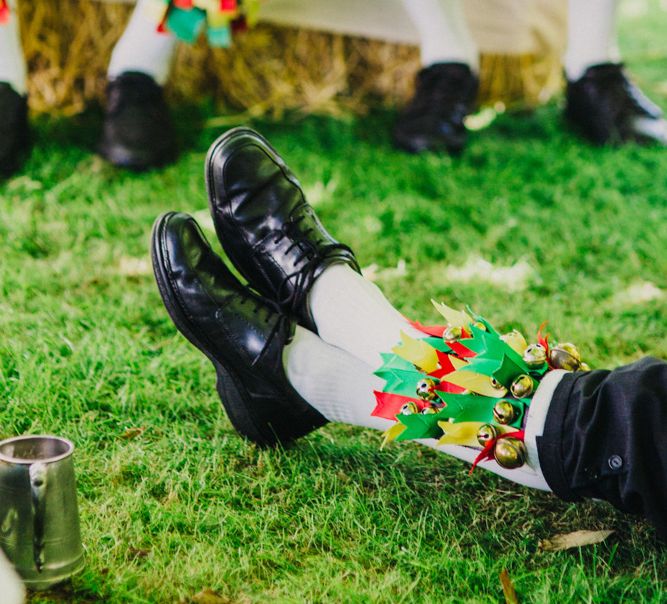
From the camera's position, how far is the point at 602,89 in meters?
2.51

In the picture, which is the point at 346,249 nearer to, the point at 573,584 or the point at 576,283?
the point at 573,584

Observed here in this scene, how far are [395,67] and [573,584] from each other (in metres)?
2.11

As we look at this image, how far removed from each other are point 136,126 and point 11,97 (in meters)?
0.29

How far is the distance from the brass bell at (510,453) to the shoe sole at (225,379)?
34 centimetres

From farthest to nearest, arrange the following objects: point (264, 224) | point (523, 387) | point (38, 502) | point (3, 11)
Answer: point (3, 11) < point (264, 224) < point (523, 387) < point (38, 502)

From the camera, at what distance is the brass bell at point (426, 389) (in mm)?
974

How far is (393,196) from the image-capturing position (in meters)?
2.05

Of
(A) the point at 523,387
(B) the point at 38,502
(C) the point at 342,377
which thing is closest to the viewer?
(B) the point at 38,502

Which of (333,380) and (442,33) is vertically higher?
(442,33)

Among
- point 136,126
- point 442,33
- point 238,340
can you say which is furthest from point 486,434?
point 442,33

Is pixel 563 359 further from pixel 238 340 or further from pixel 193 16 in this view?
pixel 193 16

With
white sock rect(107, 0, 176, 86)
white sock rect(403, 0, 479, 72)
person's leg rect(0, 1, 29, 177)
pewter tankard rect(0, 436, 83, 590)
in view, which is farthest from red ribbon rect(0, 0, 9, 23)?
pewter tankard rect(0, 436, 83, 590)

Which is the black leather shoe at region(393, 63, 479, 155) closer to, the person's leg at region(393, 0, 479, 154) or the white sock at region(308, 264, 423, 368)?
the person's leg at region(393, 0, 479, 154)

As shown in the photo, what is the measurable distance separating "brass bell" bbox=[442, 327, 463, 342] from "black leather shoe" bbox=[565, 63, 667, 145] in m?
1.68
